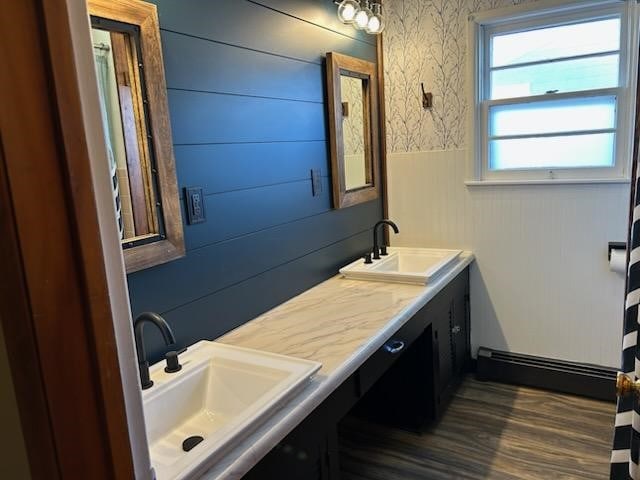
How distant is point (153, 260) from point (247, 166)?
0.60 m

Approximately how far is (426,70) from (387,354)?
5.93ft

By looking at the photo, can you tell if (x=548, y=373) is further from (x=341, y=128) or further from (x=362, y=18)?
(x=362, y=18)

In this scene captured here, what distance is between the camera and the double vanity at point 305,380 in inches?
47.0

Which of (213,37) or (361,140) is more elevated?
(213,37)

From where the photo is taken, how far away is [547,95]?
265 cm

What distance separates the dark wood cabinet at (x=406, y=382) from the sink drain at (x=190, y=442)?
28 cm

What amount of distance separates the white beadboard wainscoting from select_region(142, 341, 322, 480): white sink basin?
181 cm

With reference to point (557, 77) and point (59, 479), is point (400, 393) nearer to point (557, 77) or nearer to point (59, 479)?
point (557, 77)

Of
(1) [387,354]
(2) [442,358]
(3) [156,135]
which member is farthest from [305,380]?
(2) [442,358]

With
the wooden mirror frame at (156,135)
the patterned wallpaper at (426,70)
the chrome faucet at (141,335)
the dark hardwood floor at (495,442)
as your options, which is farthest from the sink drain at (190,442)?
the patterned wallpaper at (426,70)

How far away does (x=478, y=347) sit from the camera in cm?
306

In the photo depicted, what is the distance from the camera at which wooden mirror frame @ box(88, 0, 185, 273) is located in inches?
56.7

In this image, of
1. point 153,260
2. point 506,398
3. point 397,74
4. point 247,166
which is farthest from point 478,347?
point 153,260

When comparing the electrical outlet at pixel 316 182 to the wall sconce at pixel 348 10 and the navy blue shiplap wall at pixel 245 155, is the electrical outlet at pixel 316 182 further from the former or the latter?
the wall sconce at pixel 348 10
